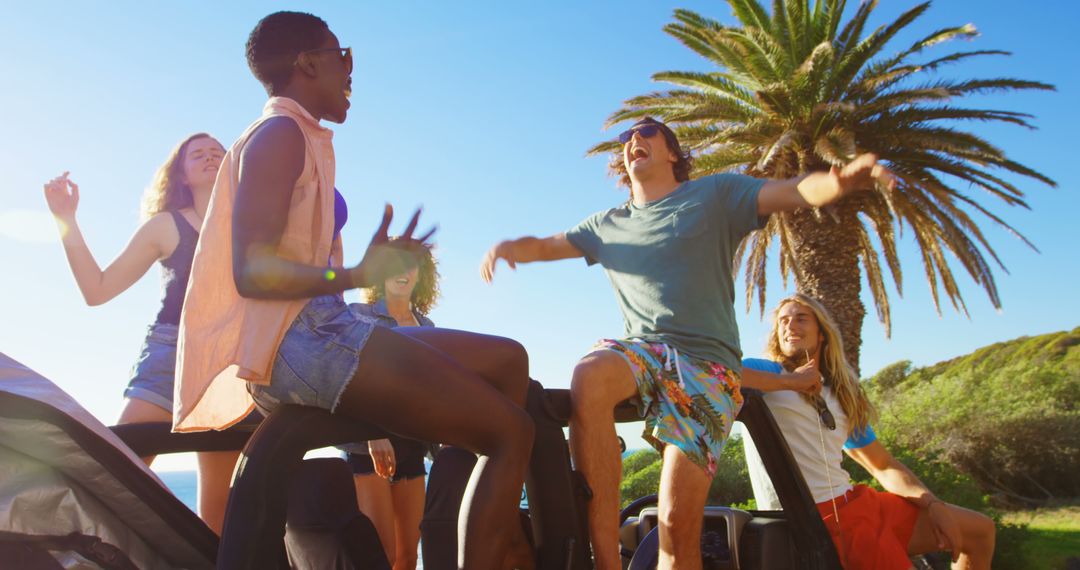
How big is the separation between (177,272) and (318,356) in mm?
1897

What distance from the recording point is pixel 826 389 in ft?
12.4

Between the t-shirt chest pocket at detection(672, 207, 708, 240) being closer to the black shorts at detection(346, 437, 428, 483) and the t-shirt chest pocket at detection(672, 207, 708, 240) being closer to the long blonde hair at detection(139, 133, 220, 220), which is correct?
the black shorts at detection(346, 437, 428, 483)

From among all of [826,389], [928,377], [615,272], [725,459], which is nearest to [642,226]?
[615,272]

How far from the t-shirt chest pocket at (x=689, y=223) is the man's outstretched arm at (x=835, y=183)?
0.27 meters

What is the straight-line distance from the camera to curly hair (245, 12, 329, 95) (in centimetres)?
204

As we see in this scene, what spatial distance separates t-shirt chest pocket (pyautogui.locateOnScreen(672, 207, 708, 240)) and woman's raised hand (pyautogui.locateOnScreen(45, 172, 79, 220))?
87.9 inches

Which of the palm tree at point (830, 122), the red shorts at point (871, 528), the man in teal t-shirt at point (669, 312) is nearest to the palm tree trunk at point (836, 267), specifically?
the palm tree at point (830, 122)

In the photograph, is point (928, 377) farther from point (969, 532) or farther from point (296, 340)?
point (296, 340)

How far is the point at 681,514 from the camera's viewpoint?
2.59 meters

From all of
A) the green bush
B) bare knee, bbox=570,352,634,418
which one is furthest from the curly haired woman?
the green bush

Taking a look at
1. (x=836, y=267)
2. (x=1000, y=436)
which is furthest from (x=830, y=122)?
(x=1000, y=436)

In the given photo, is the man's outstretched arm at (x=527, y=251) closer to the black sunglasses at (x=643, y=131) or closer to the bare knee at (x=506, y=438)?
the black sunglasses at (x=643, y=131)

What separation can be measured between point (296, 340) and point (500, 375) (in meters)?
0.47

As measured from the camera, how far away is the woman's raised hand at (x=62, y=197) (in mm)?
3330
